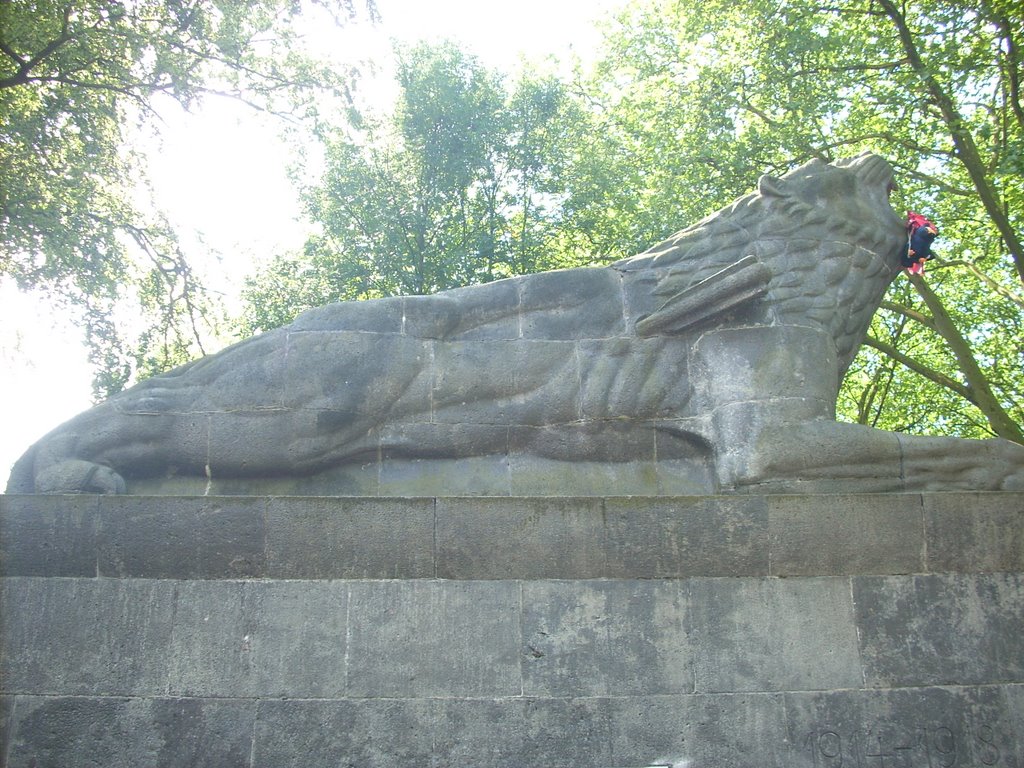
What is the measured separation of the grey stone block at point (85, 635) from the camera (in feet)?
20.5

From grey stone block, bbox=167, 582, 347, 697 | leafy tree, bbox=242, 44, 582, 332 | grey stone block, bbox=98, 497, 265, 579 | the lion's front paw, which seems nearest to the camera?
grey stone block, bbox=167, 582, 347, 697

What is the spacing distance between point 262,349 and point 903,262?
214 inches

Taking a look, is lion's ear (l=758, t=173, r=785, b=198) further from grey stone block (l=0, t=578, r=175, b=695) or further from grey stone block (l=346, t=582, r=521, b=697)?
grey stone block (l=0, t=578, r=175, b=695)

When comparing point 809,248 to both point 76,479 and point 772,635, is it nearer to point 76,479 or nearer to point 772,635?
point 772,635

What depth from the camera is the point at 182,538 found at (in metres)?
6.59

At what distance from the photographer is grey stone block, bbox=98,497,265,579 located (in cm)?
655

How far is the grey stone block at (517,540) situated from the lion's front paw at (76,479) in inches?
94.4

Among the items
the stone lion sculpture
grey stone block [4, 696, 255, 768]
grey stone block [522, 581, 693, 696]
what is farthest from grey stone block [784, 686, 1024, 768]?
grey stone block [4, 696, 255, 768]

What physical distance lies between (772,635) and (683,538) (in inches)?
32.6

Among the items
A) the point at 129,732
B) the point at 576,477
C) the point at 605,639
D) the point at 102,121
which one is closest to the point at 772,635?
the point at 605,639

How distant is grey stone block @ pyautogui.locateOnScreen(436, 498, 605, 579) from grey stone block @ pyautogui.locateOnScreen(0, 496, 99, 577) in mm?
2292

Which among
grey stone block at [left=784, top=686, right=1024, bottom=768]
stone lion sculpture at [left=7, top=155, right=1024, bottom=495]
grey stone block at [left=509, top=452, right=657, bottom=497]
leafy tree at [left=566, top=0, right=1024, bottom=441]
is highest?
leafy tree at [left=566, top=0, right=1024, bottom=441]

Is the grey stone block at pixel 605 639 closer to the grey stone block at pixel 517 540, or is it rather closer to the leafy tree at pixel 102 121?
the grey stone block at pixel 517 540

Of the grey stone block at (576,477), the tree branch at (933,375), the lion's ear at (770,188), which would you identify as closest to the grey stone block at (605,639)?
the grey stone block at (576,477)
